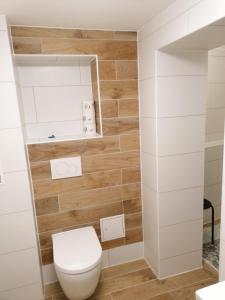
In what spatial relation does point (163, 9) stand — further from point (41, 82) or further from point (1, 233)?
point (1, 233)

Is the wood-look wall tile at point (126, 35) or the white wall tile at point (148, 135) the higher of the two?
the wood-look wall tile at point (126, 35)

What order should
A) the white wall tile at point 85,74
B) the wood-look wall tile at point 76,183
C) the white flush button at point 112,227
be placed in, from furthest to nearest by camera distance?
the white flush button at point 112,227, the white wall tile at point 85,74, the wood-look wall tile at point 76,183

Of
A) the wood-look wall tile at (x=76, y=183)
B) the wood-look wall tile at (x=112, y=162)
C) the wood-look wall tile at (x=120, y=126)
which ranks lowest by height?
the wood-look wall tile at (x=76, y=183)

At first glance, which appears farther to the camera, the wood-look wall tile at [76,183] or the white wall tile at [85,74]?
the white wall tile at [85,74]

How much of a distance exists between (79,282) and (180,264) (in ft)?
3.21

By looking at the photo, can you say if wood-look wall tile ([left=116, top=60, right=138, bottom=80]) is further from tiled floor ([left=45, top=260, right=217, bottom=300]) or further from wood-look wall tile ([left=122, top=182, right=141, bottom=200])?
tiled floor ([left=45, top=260, right=217, bottom=300])

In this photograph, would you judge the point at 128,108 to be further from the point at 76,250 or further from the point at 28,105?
the point at 76,250

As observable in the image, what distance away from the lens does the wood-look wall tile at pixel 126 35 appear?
6.07 ft

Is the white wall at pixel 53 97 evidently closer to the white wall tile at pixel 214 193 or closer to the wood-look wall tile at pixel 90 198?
the wood-look wall tile at pixel 90 198

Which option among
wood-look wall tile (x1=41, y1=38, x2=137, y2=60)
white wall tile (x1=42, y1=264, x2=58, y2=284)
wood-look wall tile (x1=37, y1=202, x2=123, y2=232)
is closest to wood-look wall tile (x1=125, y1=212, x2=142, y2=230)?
wood-look wall tile (x1=37, y1=202, x2=123, y2=232)

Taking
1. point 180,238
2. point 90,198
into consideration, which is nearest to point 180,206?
point 180,238

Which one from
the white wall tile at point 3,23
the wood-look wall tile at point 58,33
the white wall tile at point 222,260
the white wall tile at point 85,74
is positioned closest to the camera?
the white wall tile at point 222,260

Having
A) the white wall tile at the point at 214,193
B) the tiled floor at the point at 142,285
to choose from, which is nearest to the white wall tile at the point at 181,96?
the white wall tile at the point at 214,193

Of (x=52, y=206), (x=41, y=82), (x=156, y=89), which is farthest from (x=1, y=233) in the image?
(x=156, y=89)
